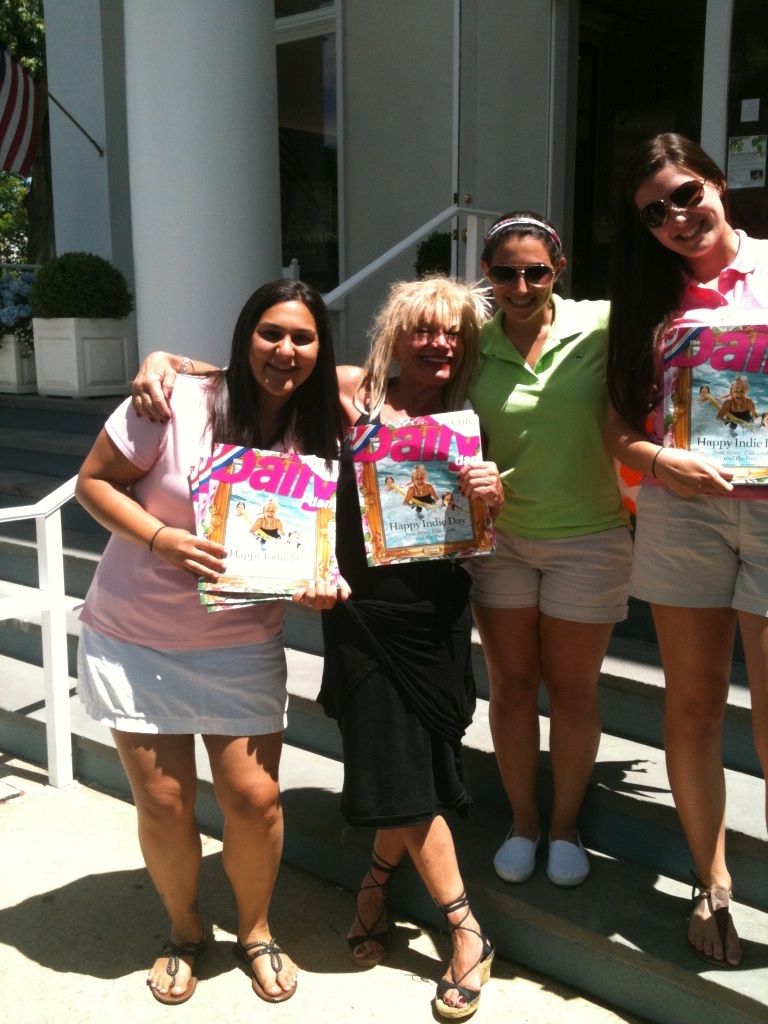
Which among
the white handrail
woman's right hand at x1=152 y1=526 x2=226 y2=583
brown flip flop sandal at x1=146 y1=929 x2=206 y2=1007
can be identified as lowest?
brown flip flop sandal at x1=146 y1=929 x2=206 y2=1007

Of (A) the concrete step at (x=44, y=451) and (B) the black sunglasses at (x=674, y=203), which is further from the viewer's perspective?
(A) the concrete step at (x=44, y=451)

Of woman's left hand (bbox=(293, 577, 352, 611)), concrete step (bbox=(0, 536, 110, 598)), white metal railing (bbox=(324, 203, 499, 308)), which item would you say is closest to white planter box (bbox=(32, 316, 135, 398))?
concrete step (bbox=(0, 536, 110, 598))

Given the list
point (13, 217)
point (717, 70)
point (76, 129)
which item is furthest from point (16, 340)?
point (13, 217)

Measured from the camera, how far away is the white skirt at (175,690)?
8.19 ft

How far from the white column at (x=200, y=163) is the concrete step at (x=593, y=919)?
308cm

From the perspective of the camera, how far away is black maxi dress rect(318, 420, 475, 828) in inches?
96.4

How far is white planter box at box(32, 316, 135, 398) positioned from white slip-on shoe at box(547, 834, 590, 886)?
18.0ft

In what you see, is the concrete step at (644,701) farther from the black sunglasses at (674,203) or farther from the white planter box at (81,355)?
the white planter box at (81,355)

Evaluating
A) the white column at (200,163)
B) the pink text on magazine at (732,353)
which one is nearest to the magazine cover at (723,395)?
the pink text on magazine at (732,353)

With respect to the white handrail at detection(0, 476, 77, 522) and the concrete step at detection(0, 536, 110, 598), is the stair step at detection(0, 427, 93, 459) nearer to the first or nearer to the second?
the concrete step at detection(0, 536, 110, 598)

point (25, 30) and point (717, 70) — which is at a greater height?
point (25, 30)

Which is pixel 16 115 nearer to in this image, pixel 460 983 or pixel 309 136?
pixel 309 136

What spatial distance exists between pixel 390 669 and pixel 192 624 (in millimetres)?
518

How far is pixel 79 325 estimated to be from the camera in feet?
23.5
